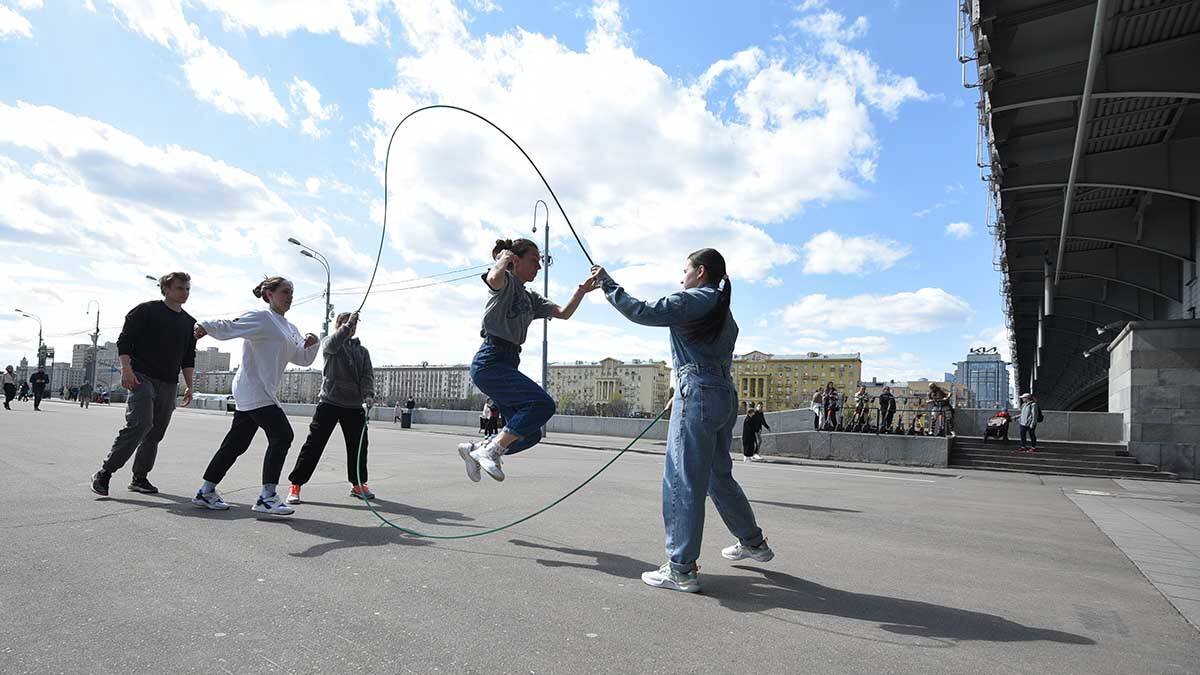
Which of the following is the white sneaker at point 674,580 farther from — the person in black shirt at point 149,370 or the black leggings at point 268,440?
the person in black shirt at point 149,370

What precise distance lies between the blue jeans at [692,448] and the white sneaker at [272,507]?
10.5ft

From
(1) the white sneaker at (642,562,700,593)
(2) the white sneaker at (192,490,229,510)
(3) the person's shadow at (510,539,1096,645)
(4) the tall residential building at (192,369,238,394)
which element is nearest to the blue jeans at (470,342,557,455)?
(3) the person's shadow at (510,539,1096,645)

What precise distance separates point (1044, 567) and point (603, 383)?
124 m

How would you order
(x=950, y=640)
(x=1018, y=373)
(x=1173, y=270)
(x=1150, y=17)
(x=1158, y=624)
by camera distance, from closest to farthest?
(x=950, y=640)
(x=1158, y=624)
(x=1150, y=17)
(x=1173, y=270)
(x=1018, y=373)

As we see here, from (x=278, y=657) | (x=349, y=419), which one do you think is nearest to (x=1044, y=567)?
(x=278, y=657)

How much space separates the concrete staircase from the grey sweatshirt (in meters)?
16.6

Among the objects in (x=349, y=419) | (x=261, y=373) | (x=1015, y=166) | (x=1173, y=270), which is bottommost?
(x=349, y=419)

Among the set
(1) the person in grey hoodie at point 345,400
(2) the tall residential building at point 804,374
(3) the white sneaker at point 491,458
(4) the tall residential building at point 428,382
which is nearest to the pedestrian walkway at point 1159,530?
(3) the white sneaker at point 491,458

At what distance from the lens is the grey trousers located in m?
5.95

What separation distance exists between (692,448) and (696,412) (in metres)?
0.20

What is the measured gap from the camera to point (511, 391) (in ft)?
15.3

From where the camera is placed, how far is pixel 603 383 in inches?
5059

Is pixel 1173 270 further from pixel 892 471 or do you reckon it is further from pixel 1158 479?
pixel 892 471

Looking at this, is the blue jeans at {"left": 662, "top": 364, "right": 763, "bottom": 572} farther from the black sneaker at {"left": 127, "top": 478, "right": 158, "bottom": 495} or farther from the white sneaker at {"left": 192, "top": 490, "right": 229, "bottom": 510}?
the black sneaker at {"left": 127, "top": 478, "right": 158, "bottom": 495}
